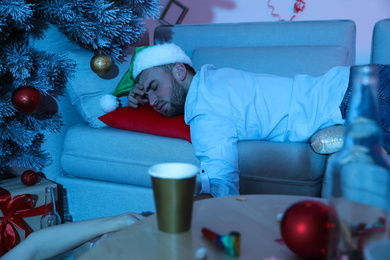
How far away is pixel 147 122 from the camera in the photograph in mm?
1549

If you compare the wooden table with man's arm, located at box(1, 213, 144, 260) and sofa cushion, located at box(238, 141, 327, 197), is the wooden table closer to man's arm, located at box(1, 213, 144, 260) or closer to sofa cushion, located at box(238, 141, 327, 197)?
man's arm, located at box(1, 213, 144, 260)

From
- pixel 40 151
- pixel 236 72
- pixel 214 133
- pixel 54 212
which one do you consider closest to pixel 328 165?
pixel 214 133

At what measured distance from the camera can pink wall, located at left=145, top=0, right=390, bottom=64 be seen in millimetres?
2549

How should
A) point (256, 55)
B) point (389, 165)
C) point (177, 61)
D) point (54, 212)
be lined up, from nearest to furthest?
point (389, 165) < point (54, 212) < point (177, 61) < point (256, 55)

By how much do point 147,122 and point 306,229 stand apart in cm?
112

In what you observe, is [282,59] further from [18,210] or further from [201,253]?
[201,253]

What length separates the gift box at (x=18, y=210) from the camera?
134 cm

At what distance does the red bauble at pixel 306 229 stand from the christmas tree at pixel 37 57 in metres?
1.13

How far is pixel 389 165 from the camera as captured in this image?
0.41 meters

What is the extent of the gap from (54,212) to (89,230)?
0.62 meters

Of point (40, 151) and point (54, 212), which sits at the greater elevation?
point (40, 151)

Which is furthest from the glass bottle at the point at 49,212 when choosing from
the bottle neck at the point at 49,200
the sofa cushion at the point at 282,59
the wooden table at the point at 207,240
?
the sofa cushion at the point at 282,59

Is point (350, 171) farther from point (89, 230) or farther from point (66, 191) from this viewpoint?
point (66, 191)

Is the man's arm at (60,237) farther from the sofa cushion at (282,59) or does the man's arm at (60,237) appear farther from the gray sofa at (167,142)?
the sofa cushion at (282,59)
